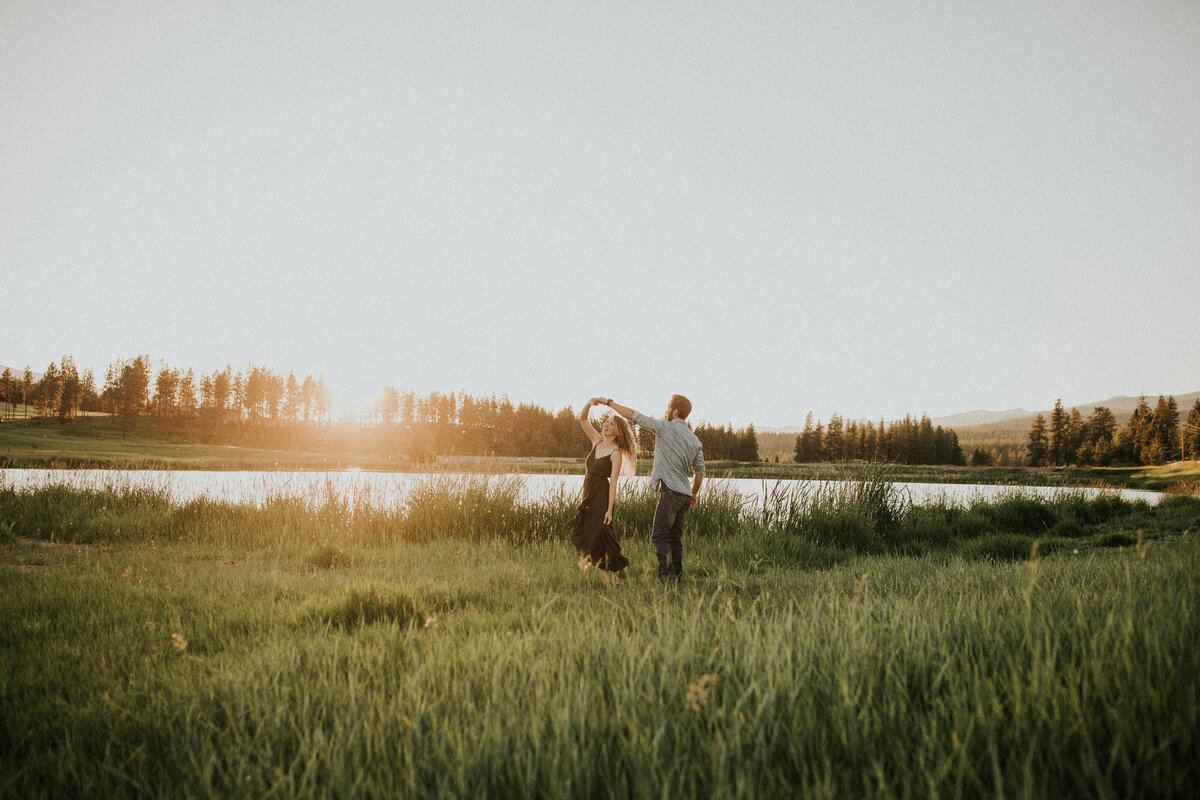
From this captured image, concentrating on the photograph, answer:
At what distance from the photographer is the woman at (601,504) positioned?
266 inches

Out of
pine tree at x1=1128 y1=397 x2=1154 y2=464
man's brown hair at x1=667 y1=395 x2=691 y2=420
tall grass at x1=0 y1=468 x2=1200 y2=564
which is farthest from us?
pine tree at x1=1128 y1=397 x2=1154 y2=464

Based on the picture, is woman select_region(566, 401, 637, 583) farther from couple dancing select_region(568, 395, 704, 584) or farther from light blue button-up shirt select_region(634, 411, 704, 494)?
light blue button-up shirt select_region(634, 411, 704, 494)

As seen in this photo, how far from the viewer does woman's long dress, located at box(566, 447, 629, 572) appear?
6.77 metres

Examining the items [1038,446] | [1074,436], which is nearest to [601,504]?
[1074,436]

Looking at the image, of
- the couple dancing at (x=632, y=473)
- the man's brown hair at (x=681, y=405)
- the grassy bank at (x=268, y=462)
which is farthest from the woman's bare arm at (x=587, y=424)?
the grassy bank at (x=268, y=462)

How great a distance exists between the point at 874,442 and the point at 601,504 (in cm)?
12038

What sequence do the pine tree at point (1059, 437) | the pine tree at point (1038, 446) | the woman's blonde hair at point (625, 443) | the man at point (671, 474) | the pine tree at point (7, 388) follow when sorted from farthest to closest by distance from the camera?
the pine tree at point (7, 388)
the pine tree at point (1038, 446)
the pine tree at point (1059, 437)
the woman's blonde hair at point (625, 443)
the man at point (671, 474)

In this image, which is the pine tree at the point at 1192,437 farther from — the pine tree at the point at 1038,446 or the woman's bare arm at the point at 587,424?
the woman's bare arm at the point at 587,424

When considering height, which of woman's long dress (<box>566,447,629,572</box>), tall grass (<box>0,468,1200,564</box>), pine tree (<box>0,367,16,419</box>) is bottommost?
tall grass (<box>0,468,1200,564</box>)

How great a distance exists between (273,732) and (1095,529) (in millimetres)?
18333

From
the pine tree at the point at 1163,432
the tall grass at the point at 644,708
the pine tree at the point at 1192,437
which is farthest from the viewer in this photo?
the pine tree at the point at 1163,432

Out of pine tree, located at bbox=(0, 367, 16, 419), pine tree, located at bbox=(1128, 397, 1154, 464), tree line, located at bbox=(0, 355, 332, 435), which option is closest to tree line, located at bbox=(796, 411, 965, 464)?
pine tree, located at bbox=(1128, 397, 1154, 464)

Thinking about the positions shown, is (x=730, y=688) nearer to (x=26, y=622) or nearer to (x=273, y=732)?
(x=273, y=732)

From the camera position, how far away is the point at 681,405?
22.0ft
